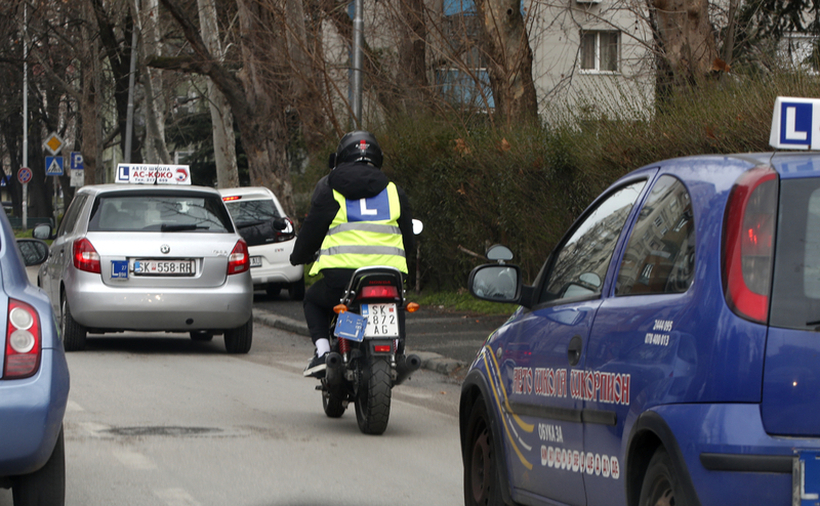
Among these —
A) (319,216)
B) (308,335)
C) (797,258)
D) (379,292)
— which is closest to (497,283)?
(797,258)

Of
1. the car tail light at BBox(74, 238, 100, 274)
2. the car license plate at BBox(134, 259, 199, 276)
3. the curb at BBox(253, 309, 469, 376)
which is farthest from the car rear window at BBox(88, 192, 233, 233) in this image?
the curb at BBox(253, 309, 469, 376)

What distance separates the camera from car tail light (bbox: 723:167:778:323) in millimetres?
2992

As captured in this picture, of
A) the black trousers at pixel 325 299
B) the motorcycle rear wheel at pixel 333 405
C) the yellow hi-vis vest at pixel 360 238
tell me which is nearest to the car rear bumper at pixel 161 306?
the motorcycle rear wheel at pixel 333 405

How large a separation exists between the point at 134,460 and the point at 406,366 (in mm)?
1844

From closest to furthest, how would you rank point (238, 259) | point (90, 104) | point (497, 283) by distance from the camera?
point (497, 283) → point (238, 259) → point (90, 104)

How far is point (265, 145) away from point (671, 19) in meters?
12.4

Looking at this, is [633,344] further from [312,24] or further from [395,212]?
[312,24]

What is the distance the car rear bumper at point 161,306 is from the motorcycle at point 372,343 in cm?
419

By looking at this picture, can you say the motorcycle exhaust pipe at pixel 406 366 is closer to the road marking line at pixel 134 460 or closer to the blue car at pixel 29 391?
the road marking line at pixel 134 460

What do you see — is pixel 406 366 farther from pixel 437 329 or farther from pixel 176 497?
pixel 437 329

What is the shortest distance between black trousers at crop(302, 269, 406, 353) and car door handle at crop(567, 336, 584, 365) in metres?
3.62

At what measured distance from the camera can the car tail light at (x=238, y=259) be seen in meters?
11.6

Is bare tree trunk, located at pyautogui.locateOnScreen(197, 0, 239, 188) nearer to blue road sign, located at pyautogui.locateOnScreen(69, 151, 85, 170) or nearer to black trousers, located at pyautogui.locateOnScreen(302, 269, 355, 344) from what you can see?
blue road sign, located at pyautogui.locateOnScreen(69, 151, 85, 170)

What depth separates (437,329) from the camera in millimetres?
13836
